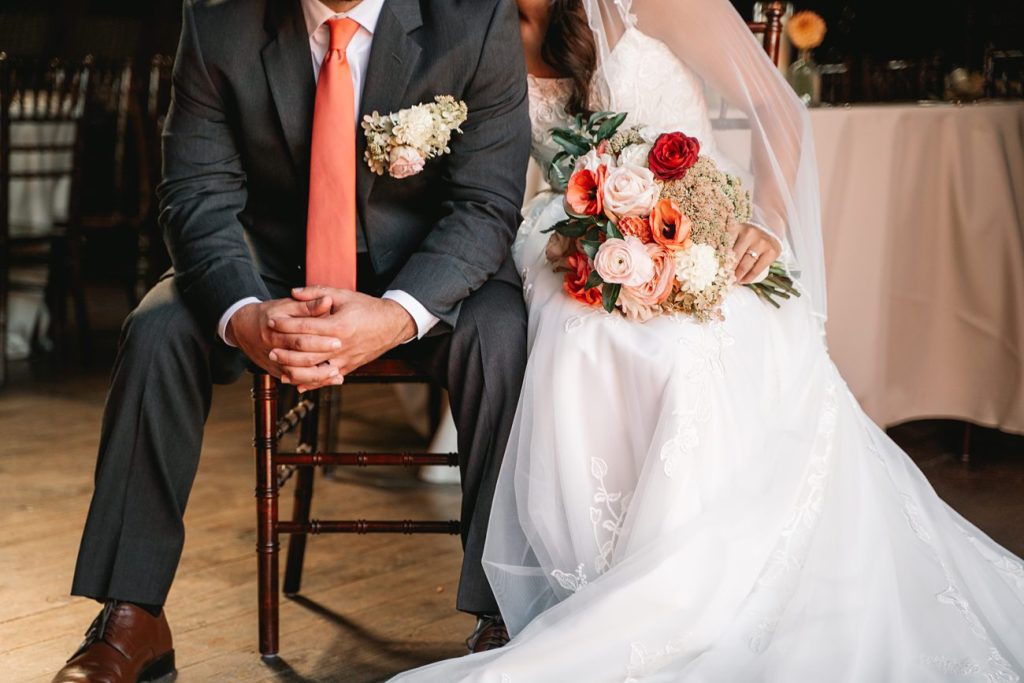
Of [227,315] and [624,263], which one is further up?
[624,263]

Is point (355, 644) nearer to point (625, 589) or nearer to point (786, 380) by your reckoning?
point (625, 589)

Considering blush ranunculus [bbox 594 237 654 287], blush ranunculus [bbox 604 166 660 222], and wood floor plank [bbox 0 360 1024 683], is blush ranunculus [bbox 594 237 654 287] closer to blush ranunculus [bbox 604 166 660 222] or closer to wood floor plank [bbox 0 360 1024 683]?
blush ranunculus [bbox 604 166 660 222]

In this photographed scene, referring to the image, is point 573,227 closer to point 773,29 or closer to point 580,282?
point 580,282

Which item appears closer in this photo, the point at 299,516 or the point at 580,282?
the point at 580,282

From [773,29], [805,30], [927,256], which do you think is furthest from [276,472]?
[805,30]

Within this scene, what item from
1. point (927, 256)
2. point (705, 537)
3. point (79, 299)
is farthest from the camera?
point (79, 299)

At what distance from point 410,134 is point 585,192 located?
319mm

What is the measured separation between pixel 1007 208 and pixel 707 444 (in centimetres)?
197

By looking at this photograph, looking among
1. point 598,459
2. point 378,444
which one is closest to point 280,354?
point 598,459

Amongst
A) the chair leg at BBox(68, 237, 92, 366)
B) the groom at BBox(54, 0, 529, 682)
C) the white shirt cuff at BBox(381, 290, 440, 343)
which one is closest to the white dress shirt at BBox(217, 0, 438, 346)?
the groom at BBox(54, 0, 529, 682)

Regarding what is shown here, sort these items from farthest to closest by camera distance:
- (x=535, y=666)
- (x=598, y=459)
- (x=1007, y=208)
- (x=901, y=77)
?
(x=901, y=77)
(x=1007, y=208)
(x=598, y=459)
(x=535, y=666)

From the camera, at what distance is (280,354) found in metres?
1.89

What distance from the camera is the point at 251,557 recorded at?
2689mm

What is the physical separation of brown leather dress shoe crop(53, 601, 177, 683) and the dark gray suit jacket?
1.72 feet
